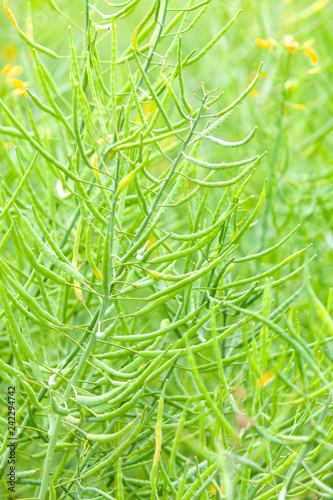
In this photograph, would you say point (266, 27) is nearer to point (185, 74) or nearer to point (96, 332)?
point (185, 74)

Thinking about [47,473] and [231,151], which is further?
[231,151]

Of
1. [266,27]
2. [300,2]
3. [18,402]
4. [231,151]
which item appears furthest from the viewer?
[300,2]

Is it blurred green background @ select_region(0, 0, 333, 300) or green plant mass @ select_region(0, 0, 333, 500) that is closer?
green plant mass @ select_region(0, 0, 333, 500)

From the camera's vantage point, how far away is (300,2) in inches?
103

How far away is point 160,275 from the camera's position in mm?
766

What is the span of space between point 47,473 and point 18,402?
305 mm

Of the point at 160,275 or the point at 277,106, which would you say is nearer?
the point at 160,275

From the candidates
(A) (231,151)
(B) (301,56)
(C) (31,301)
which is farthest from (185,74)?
(C) (31,301)

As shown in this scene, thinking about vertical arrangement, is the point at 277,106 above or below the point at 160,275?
above

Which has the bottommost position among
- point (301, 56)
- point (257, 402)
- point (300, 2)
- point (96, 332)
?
point (257, 402)

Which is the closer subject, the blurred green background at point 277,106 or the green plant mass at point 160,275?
the green plant mass at point 160,275

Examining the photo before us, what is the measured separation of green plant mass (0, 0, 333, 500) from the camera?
747mm

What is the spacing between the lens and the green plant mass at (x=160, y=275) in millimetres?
747

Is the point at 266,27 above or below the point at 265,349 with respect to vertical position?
above
